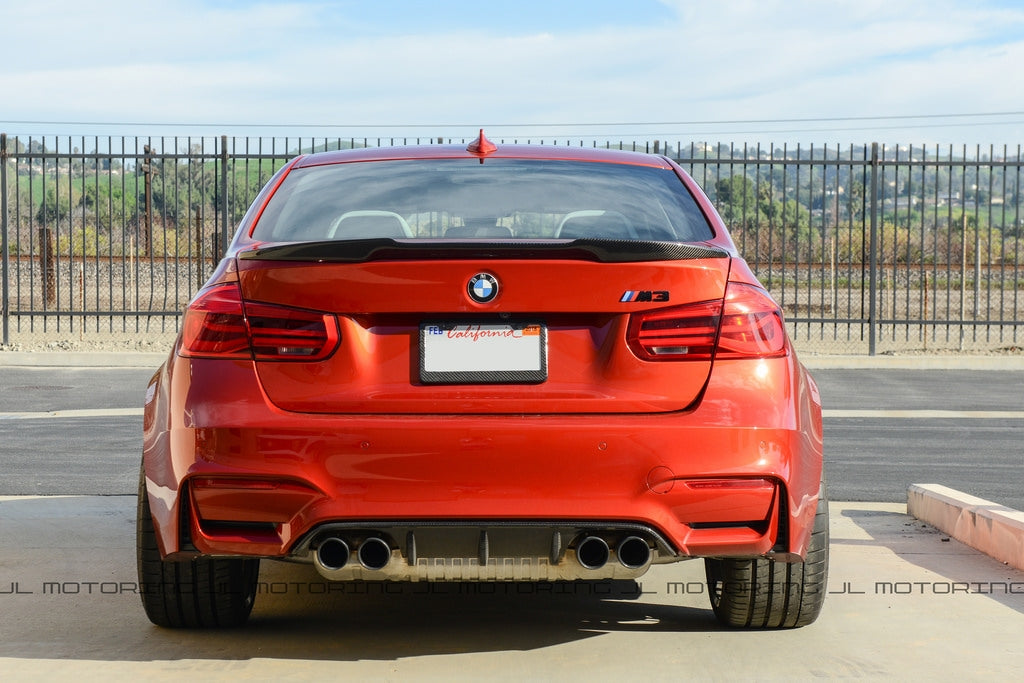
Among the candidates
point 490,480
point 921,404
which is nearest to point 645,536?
point 490,480

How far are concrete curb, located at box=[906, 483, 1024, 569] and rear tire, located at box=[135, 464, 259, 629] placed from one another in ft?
10.3

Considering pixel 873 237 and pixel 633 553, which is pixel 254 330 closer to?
pixel 633 553

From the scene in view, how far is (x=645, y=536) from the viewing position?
390 centimetres

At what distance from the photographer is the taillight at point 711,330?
392 centimetres

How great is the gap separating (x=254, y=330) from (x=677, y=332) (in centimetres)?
118

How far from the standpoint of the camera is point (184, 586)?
4.51m

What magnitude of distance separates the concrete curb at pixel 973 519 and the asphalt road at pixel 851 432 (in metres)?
0.84

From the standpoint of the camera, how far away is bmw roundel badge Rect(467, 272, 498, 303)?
391 cm

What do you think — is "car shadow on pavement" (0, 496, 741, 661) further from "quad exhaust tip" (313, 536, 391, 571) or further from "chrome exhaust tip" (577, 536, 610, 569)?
"chrome exhaust tip" (577, 536, 610, 569)

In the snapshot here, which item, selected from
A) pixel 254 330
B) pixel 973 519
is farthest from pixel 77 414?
pixel 254 330

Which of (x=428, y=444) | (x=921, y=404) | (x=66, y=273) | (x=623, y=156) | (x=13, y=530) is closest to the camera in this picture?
(x=428, y=444)

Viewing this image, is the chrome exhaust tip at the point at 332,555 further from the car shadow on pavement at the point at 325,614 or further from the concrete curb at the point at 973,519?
the concrete curb at the point at 973,519

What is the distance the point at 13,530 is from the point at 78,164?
15233 mm

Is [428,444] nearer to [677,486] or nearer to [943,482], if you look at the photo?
[677,486]
